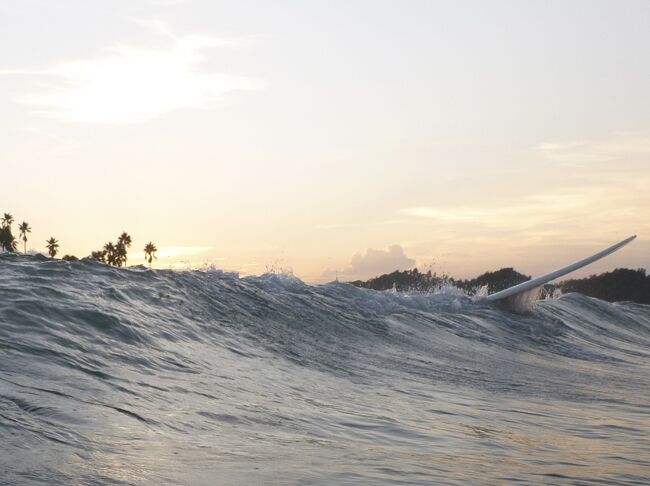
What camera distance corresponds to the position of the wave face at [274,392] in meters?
5.32

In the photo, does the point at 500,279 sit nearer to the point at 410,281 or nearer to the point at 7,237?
the point at 410,281

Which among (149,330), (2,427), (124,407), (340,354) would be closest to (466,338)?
(340,354)

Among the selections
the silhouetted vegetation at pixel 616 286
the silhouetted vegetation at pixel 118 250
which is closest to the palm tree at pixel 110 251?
the silhouetted vegetation at pixel 118 250

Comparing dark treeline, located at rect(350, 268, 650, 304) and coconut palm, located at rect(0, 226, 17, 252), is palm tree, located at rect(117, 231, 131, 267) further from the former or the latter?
dark treeline, located at rect(350, 268, 650, 304)

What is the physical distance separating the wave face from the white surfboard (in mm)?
3755

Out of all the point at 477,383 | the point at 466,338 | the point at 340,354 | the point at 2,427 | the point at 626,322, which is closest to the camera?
the point at 2,427

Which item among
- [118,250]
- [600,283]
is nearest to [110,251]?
[118,250]

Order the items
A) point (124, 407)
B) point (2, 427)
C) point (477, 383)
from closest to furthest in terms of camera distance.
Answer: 1. point (2, 427)
2. point (124, 407)
3. point (477, 383)

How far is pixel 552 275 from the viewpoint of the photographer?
67.7 feet

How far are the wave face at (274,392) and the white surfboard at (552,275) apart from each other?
3.75 meters

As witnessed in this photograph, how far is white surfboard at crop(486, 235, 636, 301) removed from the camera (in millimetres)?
20641

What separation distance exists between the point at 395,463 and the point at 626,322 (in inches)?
846

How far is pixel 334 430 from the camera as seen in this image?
672cm

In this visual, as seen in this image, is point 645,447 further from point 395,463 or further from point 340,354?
point 340,354
